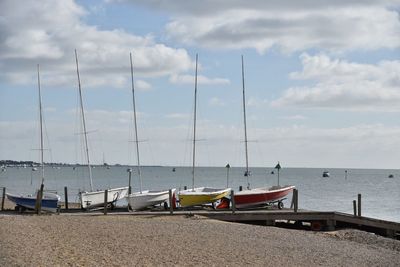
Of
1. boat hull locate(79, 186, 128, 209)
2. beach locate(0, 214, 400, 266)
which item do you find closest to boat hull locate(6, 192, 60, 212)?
boat hull locate(79, 186, 128, 209)

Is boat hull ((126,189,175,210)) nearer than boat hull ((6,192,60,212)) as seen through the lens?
No

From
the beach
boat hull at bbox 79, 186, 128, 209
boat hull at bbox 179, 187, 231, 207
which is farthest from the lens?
boat hull at bbox 179, 187, 231, 207

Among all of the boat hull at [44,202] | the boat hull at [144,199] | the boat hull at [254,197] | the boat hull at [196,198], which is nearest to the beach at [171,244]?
the boat hull at [44,202]

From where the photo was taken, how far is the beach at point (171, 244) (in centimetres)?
1886

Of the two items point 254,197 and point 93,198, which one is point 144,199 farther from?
point 254,197

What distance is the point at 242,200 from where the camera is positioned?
35562 mm

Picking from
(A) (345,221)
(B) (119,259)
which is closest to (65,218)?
(B) (119,259)

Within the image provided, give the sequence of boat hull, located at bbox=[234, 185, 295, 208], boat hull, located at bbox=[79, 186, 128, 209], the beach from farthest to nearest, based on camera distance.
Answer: boat hull, located at bbox=[234, 185, 295, 208] < boat hull, located at bbox=[79, 186, 128, 209] < the beach

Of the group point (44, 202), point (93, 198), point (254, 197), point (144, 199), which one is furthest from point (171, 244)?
point (93, 198)

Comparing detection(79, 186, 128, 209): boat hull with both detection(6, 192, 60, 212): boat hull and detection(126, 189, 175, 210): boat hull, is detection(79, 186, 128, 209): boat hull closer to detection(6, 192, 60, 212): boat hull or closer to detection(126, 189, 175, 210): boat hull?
detection(6, 192, 60, 212): boat hull

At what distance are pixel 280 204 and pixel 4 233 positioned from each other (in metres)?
17.7

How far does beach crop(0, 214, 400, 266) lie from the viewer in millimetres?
18859

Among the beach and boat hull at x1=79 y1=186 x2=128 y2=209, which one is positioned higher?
boat hull at x1=79 y1=186 x2=128 y2=209

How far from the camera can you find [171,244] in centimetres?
2223
